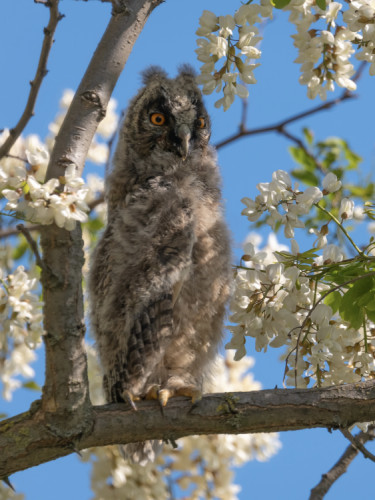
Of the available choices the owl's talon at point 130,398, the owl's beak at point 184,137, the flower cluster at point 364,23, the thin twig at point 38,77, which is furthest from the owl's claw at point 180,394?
the flower cluster at point 364,23

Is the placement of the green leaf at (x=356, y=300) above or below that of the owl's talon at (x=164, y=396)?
above

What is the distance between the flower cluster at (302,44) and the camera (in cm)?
245

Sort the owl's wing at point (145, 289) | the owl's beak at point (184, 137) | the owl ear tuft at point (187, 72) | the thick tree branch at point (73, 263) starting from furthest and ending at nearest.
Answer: the owl ear tuft at point (187, 72)
the owl's beak at point (184, 137)
the owl's wing at point (145, 289)
the thick tree branch at point (73, 263)

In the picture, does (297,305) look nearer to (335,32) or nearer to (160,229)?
(160,229)

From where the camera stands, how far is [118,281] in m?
2.86

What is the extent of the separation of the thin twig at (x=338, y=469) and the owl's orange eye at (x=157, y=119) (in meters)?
1.82

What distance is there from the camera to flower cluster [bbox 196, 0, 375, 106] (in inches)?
96.3

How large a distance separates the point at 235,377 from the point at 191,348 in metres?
1.72

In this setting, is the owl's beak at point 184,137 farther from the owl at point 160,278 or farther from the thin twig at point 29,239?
the thin twig at point 29,239

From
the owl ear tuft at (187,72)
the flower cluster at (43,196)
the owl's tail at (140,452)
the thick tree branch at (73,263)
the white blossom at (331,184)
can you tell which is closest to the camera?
the flower cluster at (43,196)

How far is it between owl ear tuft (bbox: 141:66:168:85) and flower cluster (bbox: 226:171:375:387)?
5.28 ft

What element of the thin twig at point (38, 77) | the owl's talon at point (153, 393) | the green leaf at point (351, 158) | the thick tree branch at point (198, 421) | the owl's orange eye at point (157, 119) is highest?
the owl's orange eye at point (157, 119)

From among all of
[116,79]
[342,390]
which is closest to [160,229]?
[116,79]

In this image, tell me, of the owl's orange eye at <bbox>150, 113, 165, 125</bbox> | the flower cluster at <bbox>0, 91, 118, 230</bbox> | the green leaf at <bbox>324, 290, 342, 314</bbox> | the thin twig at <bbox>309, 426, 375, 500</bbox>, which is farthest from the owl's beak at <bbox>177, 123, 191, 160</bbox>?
the thin twig at <bbox>309, 426, 375, 500</bbox>
